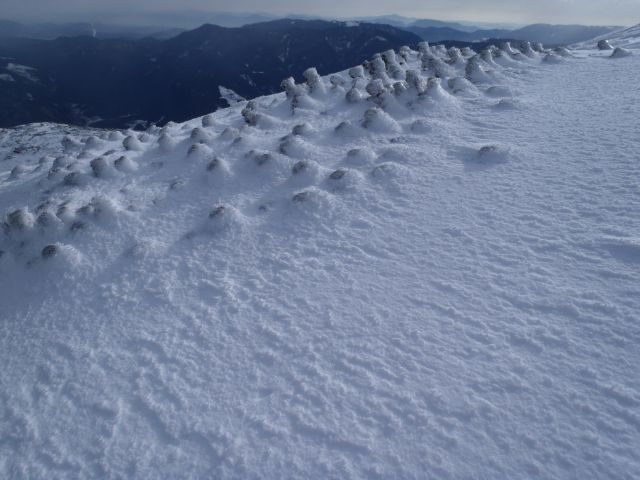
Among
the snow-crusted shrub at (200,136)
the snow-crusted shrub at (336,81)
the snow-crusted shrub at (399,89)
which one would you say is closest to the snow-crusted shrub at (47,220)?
the snow-crusted shrub at (200,136)

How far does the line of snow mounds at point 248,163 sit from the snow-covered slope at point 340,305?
98mm

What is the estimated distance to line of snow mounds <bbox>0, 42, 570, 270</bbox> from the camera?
424 inches

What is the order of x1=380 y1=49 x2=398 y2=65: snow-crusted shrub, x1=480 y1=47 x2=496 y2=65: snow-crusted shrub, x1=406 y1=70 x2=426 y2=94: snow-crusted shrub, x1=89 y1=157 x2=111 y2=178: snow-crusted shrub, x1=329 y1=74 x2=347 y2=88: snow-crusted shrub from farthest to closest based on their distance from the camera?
x1=380 y1=49 x2=398 y2=65: snow-crusted shrub, x1=480 y1=47 x2=496 y2=65: snow-crusted shrub, x1=329 y1=74 x2=347 y2=88: snow-crusted shrub, x1=406 y1=70 x2=426 y2=94: snow-crusted shrub, x1=89 y1=157 x2=111 y2=178: snow-crusted shrub

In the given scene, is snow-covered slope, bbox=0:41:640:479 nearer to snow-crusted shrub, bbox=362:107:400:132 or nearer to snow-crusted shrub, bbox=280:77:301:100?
snow-crusted shrub, bbox=362:107:400:132

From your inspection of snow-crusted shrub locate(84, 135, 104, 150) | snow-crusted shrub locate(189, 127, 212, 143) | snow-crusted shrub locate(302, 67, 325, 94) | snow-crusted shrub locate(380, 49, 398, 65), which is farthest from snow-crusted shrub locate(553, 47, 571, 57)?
snow-crusted shrub locate(84, 135, 104, 150)

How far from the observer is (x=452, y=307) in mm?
7527

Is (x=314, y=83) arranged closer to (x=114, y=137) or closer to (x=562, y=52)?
(x=114, y=137)

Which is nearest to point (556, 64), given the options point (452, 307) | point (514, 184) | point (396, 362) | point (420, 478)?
point (514, 184)

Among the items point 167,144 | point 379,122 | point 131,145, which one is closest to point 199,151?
point 167,144

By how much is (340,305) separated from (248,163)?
21.2 ft

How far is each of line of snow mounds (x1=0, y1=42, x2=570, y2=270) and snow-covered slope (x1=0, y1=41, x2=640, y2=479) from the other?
0.32 ft

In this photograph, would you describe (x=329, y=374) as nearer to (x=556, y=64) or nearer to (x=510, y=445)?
(x=510, y=445)

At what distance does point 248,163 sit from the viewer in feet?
41.7

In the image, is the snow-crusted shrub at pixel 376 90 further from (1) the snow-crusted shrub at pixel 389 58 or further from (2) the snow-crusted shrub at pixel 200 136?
(2) the snow-crusted shrub at pixel 200 136
